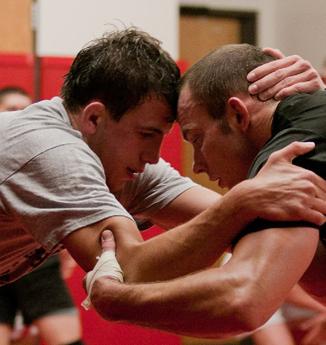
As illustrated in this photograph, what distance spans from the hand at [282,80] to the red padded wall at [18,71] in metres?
2.30

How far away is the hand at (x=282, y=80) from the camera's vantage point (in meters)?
2.14

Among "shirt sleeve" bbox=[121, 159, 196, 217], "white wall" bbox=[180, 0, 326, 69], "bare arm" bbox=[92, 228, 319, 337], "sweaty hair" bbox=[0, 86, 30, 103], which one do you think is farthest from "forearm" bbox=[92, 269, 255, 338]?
"white wall" bbox=[180, 0, 326, 69]

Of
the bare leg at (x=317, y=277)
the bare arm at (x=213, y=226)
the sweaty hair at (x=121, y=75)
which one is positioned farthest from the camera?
the sweaty hair at (x=121, y=75)

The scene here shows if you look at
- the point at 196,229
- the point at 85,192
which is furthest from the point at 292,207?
the point at 85,192

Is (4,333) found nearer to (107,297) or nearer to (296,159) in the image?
(107,297)

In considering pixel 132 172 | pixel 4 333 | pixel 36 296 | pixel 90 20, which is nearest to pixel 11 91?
pixel 90 20

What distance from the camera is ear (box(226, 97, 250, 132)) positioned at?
83.9 inches

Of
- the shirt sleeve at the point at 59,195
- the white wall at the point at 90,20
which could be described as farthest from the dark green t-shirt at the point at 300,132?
the white wall at the point at 90,20

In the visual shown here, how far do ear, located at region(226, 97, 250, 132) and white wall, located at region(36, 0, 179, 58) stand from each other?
8.06 ft

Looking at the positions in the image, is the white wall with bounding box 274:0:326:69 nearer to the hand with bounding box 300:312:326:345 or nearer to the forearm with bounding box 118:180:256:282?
the hand with bounding box 300:312:326:345

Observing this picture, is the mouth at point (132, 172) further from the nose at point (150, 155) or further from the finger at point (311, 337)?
the finger at point (311, 337)

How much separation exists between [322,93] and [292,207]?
1.27ft

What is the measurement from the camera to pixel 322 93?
6.88 feet

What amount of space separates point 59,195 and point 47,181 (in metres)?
0.05
